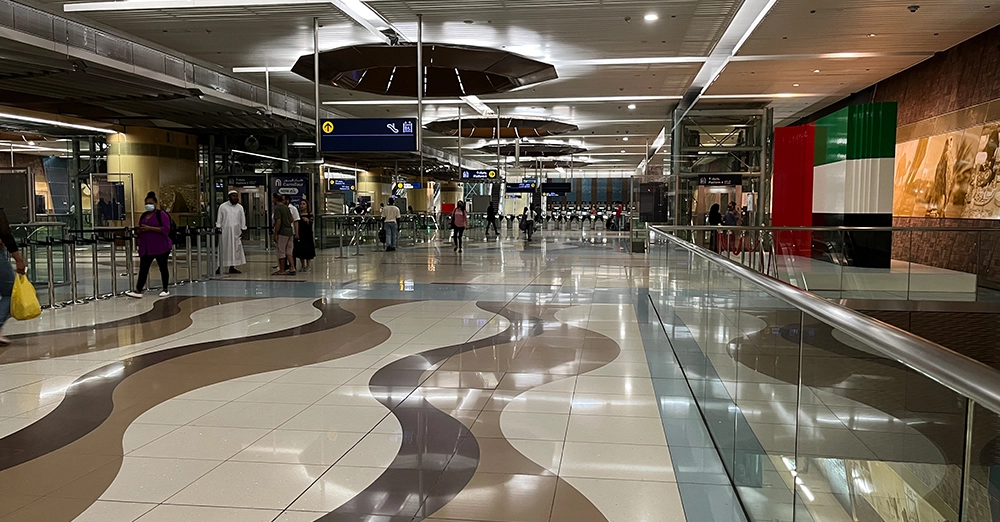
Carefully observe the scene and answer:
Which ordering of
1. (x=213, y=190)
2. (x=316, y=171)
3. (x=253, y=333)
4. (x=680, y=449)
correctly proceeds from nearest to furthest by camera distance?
A: 1. (x=680, y=449)
2. (x=253, y=333)
3. (x=213, y=190)
4. (x=316, y=171)

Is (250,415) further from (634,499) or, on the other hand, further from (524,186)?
(524,186)

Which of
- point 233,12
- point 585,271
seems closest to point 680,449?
point 233,12

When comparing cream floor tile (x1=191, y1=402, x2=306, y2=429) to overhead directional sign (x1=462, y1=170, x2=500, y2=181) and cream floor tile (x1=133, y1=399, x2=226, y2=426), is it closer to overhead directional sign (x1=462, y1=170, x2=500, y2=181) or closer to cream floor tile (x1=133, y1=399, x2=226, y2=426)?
cream floor tile (x1=133, y1=399, x2=226, y2=426)

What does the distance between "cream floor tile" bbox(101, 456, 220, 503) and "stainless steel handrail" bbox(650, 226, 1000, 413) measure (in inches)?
118

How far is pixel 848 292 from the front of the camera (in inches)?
428

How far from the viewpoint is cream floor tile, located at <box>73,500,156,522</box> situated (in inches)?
126

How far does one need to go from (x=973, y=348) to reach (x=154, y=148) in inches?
839

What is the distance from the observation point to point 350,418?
15.6 ft

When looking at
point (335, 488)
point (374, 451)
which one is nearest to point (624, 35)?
point (374, 451)

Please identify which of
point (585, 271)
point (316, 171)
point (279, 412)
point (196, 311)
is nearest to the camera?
point (279, 412)

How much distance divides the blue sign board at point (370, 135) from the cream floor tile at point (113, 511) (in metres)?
10.6

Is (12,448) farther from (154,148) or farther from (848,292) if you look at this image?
(154,148)

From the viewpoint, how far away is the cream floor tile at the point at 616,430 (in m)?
4.32

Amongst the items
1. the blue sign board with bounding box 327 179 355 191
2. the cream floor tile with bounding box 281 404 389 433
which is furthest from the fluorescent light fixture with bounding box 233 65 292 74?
the blue sign board with bounding box 327 179 355 191
